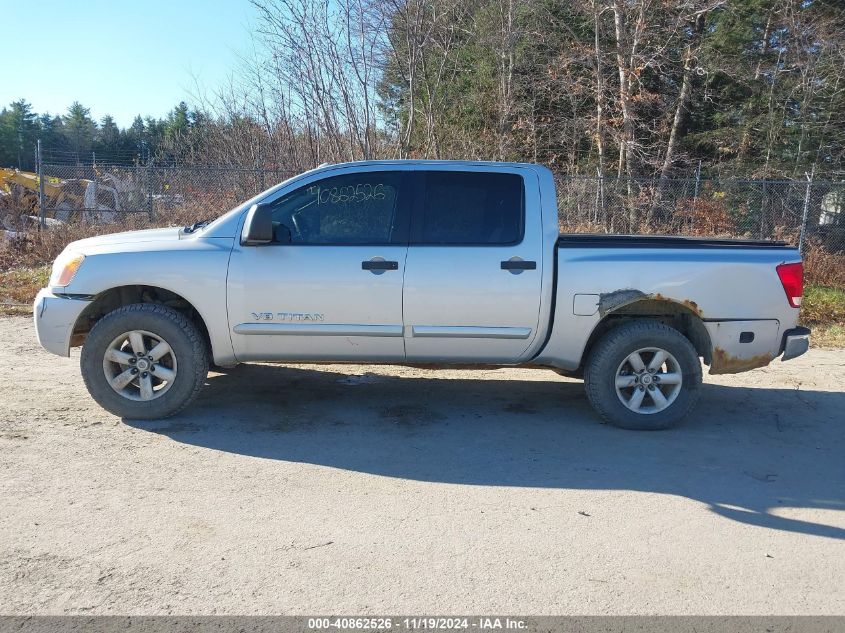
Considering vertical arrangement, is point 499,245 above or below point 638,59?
below

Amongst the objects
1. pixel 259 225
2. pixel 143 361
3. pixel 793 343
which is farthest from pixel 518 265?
pixel 143 361

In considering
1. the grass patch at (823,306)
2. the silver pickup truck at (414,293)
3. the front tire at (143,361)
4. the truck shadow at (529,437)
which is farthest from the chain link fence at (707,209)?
the front tire at (143,361)

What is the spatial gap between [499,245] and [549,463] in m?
1.68

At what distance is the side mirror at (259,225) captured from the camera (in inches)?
207

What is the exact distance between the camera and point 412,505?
13.7 feet

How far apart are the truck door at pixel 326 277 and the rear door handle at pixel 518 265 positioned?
78cm

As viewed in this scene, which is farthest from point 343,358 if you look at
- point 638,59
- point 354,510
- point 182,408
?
point 638,59

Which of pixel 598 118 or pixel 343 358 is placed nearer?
pixel 343 358

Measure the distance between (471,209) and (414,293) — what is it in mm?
820

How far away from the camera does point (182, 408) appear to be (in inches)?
218

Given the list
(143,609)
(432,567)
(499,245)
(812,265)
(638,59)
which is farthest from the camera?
(638,59)

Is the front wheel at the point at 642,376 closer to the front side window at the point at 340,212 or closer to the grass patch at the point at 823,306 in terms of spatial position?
the front side window at the point at 340,212

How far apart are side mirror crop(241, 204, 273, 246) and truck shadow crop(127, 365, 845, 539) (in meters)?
1.45

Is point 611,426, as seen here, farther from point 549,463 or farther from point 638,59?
point 638,59
